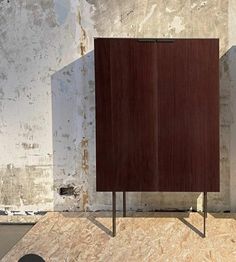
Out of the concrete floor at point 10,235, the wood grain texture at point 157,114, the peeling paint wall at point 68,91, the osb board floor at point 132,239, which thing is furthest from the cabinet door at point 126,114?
the concrete floor at point 10,235

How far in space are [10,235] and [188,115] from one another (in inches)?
53.7

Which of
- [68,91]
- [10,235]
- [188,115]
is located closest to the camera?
[188,115]

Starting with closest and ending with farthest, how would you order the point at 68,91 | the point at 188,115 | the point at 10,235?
the point at 188,115
the point at 10,235
the point at 68,91

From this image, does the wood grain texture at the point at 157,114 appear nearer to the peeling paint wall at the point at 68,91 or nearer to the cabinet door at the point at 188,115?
the cabinet door at the point at 188,115

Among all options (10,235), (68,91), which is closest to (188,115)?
(68,91)

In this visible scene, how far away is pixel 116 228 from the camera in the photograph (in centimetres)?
237

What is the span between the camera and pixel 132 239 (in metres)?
2.21

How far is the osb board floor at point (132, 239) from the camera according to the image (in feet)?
6.62

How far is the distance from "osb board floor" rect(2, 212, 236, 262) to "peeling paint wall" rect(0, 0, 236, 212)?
16cm

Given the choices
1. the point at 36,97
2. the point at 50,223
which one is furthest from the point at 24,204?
the point at 36,97

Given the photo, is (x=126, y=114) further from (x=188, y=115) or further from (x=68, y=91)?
(x=68, y=91)

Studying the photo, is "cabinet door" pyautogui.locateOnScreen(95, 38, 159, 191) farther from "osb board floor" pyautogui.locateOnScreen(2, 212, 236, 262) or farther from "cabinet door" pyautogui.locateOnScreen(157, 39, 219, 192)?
"osb board floor" pyautogui.locateOnScreen(2, 212, 236, 262)

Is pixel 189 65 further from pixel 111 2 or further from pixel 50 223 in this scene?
pixel 50 223

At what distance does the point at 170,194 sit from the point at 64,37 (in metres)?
1.28
